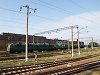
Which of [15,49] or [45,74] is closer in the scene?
[45,74]

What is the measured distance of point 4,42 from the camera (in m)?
88.6

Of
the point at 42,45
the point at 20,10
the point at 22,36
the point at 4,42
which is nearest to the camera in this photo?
the point at 20,10

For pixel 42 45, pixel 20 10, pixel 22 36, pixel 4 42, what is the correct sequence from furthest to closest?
1. pixel 22 36
2. pixel 4 42
3. pixel 42 45
4. pixel 20 10

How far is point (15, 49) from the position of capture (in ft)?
207

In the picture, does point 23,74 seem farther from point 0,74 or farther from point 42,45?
point 42,45

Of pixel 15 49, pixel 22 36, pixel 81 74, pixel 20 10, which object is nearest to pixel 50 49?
pixel 15 49

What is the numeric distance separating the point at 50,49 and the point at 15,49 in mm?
20374

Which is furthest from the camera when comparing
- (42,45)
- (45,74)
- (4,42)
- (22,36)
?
(22,36)

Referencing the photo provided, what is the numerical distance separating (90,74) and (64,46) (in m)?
73.6

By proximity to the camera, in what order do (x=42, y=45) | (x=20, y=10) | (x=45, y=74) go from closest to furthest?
(x=45, y=74) < (x=20, y=10) < (x=42, y=45)

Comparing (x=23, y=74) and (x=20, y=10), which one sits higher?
(x=20, y=10)

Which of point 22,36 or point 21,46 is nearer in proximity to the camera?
point 21,46

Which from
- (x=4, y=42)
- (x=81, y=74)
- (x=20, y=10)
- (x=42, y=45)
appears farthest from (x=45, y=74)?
(x=4, y=42)

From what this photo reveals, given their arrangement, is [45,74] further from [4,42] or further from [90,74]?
[4,42]
